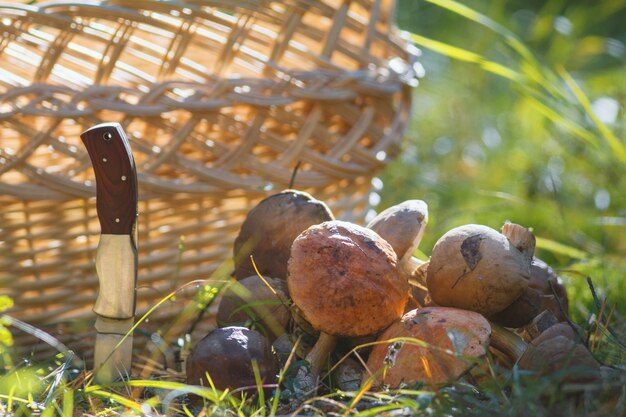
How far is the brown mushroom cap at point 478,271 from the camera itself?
754 millimetres

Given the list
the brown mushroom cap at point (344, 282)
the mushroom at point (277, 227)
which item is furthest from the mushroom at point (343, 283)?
the mushroom at point (277, 227)

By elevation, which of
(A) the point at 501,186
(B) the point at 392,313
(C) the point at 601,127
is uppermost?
(C) the point at 601,127

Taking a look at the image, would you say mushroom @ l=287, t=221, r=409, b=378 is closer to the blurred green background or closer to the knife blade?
the knife blade

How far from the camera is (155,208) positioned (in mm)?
1130

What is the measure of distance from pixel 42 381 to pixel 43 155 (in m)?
0.68

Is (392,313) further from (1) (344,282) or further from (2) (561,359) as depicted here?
(2) (561,359)

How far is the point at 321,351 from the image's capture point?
0.77m

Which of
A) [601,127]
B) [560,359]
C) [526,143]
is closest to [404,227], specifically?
[560,359]

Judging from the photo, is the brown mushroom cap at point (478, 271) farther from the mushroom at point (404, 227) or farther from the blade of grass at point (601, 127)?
the blade of grass at point (601, 127)

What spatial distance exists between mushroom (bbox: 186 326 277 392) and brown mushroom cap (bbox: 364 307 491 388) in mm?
101

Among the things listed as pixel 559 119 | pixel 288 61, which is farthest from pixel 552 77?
pixel 288 61

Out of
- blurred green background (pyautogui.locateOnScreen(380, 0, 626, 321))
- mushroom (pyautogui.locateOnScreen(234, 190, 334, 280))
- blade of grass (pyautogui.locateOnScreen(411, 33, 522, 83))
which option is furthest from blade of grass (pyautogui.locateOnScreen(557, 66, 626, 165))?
mushroom (pyautogui.locateOnScreen(234, 190, 334, 280))

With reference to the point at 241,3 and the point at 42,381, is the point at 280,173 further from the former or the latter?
the point at 42,381

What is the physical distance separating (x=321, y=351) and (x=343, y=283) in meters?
0.08
